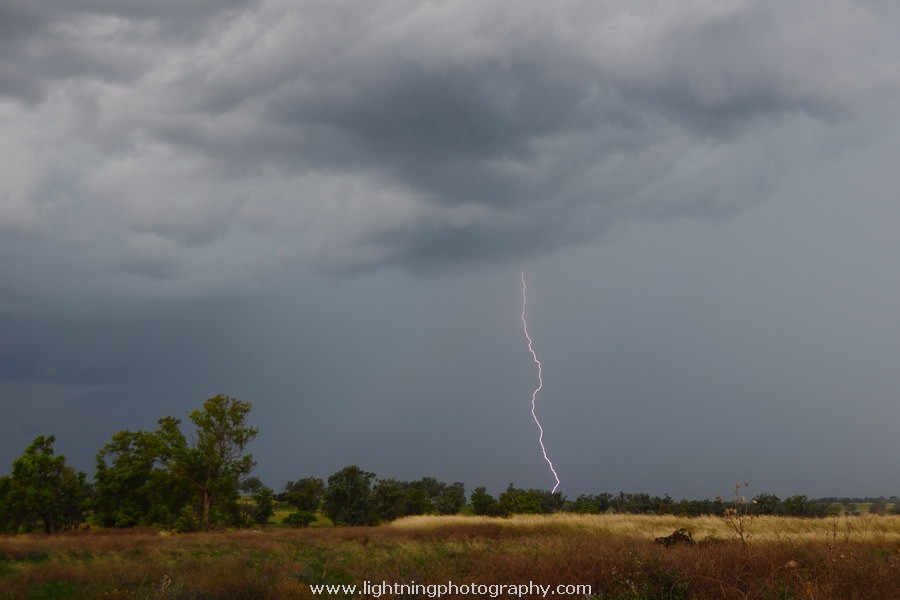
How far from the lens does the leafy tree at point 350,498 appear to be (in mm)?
69875

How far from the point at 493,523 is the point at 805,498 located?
2557 centimetres

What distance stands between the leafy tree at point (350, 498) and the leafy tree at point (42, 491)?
24.5m

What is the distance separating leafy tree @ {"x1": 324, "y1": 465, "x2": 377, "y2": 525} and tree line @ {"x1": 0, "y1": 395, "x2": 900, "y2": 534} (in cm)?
11

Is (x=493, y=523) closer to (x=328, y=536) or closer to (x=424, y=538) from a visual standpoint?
(x=424, y=538)

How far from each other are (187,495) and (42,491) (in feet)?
43.5

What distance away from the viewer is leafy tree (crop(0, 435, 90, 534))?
52625 mm

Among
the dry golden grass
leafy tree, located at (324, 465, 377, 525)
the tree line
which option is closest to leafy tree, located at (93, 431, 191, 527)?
the tree line

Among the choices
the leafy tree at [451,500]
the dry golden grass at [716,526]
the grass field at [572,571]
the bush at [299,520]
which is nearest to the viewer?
the grass field at [572,571]

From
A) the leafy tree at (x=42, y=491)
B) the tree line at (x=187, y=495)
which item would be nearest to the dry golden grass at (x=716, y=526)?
the tree line at (x=187, y=495)

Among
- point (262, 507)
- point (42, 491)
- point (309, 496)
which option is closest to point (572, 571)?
point (42, 491)

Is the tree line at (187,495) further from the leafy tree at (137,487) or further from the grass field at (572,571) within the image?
the grass field at (572,571)

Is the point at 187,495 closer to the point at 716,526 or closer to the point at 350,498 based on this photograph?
the point at 350,498

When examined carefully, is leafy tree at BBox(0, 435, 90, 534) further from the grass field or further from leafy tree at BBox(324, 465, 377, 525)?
the grass field

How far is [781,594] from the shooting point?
1029 centimetres
